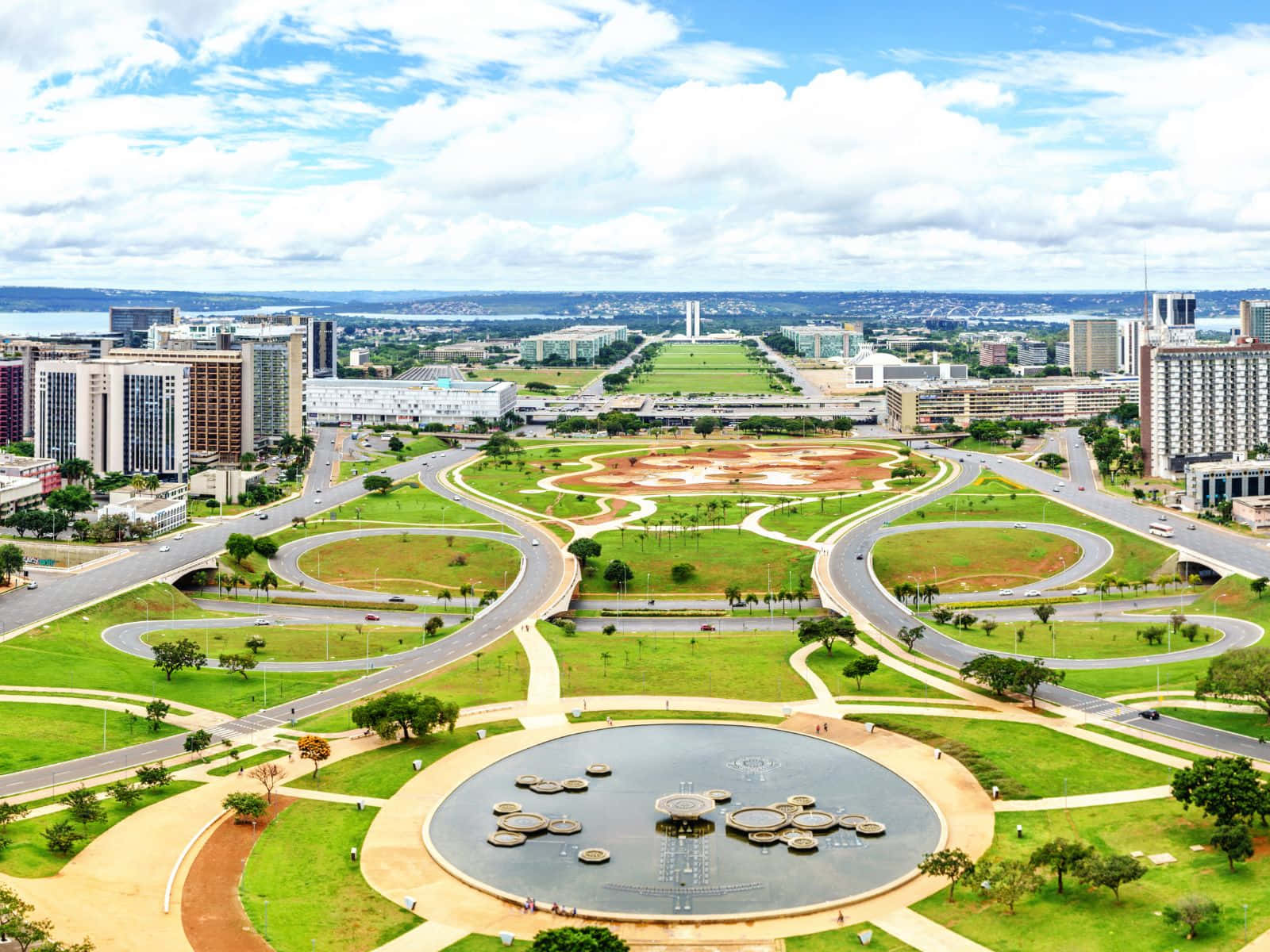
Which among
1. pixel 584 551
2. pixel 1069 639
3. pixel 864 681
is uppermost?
pixel 584 551

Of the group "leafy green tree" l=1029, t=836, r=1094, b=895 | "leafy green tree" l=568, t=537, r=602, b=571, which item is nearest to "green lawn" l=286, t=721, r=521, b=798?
"leafy green tree" l=1029, t=836, r=1094, b=895

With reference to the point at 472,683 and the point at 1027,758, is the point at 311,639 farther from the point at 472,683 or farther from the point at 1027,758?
the point at 1027,758

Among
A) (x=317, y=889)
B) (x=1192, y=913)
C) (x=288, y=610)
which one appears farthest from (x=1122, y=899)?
(x=288, y=610)

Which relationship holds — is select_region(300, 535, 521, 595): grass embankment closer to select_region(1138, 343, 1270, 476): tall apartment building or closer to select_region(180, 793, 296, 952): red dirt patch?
select_region(180, 793, 296, 952): red dirt patch

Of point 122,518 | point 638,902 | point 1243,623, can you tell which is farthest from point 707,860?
point 122,518

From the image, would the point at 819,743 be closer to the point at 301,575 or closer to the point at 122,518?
the point at 301,575
